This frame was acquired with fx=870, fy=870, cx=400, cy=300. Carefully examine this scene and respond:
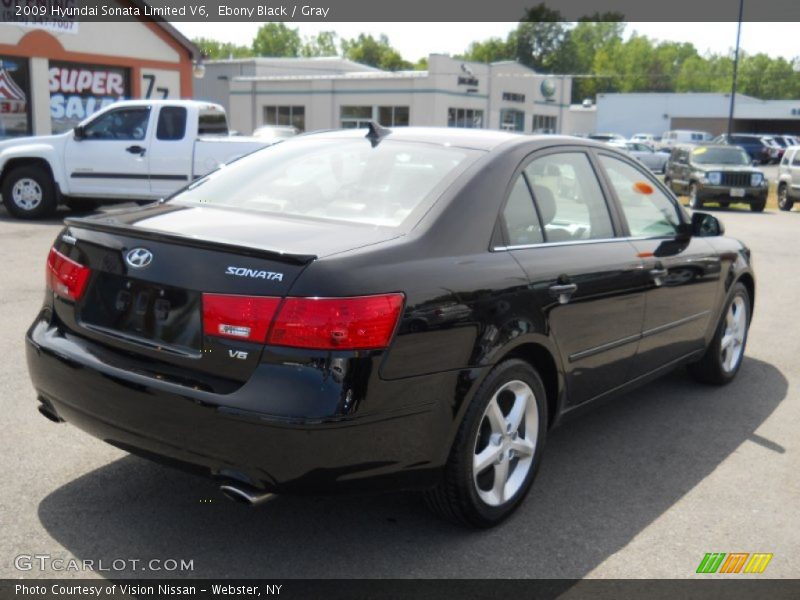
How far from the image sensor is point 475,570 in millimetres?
3287

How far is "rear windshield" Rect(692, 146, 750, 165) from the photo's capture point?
22328mm

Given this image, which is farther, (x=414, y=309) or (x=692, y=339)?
(x=692, y=339)

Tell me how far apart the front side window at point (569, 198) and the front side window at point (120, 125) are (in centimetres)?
1071

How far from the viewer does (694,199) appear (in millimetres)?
22188

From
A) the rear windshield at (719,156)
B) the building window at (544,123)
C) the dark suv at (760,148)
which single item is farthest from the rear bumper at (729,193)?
the building window at (544,123)

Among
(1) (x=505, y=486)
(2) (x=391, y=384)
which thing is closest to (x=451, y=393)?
(2) (x=391, y=384)

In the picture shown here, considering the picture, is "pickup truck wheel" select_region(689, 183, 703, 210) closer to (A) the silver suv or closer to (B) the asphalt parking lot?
(A) the silver suv

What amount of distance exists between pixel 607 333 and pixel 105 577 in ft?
8.27

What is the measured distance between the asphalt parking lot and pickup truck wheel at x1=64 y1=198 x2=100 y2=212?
10.0 m

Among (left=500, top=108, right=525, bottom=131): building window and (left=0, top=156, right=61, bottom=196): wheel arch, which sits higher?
(left=500, top=108, right=525, bottom=131): building window

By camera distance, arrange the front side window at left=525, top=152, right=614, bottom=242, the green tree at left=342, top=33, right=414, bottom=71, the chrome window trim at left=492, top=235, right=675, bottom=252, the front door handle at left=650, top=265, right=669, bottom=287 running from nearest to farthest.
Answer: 1. the chrome window trim at left=492, top=235, right=675, bottom=252
2. the front side window at left=525, top=152, right=614, bottom=242
3. the front door handle at left=650, top=265, right=669, bottom=287
4. the green tree at left=342, top=33, right=414, bottom=71

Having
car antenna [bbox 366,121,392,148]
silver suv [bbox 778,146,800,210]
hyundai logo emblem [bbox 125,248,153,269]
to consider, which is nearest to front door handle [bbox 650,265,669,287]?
car antenna [bbox 366,121,392,148]

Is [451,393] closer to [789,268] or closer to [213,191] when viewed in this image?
[213,191]

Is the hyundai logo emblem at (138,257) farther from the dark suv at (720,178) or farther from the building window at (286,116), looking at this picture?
the building window at (286,116)
